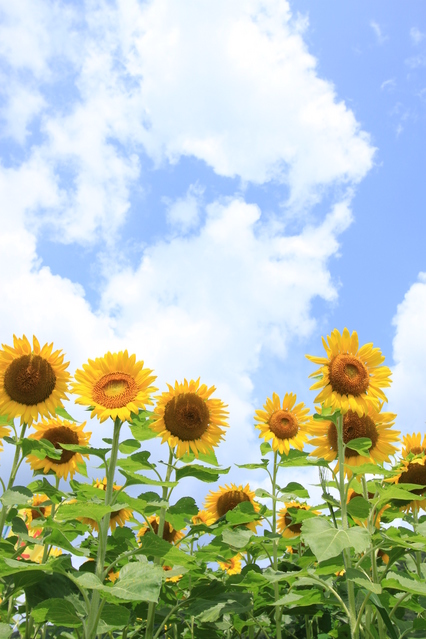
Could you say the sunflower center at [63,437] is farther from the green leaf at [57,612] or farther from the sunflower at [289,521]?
the sunflower at [289,521]

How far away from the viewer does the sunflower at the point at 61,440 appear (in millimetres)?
5578

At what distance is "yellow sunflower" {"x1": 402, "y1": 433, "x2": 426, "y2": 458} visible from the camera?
5629 millimetres

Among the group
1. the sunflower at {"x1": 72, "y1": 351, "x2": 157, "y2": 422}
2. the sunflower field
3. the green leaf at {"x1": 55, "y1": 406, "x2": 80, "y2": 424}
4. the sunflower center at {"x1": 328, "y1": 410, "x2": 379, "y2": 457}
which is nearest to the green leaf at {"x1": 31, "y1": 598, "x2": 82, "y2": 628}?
the sunflower field

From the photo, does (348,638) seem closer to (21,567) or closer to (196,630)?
(196,630)

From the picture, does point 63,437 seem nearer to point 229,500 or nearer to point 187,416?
point 187,416

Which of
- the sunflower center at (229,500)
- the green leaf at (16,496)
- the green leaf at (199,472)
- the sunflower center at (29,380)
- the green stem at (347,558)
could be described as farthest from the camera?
the sunflower center at (229,500)

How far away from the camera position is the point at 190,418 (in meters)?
4.63

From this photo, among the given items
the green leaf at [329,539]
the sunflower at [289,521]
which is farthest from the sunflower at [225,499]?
the green leaf at [329,539]

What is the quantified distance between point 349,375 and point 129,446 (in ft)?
6.22

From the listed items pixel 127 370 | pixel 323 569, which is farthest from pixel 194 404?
pixel 323 569

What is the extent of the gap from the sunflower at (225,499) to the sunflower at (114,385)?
2555 mm

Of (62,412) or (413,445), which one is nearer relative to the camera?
(62,412)

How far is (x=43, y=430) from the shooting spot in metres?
5.63

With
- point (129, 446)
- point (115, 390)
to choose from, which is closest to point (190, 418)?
point (129, 446)
